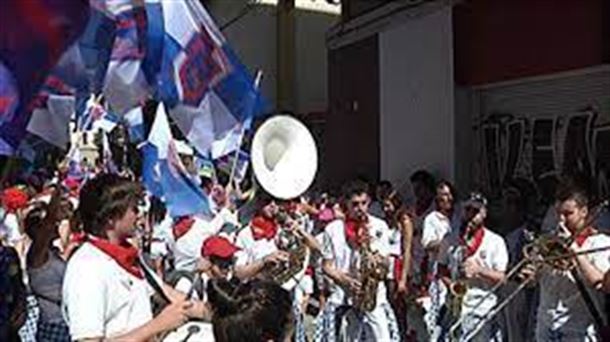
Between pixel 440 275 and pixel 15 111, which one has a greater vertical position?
pixel 15 111

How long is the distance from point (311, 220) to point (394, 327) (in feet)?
6.90

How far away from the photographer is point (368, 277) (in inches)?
356

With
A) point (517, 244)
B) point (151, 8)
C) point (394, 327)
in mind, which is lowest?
point (394, 327)


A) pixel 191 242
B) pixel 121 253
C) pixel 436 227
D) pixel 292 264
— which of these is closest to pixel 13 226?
pixel 191 242

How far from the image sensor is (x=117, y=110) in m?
6.19

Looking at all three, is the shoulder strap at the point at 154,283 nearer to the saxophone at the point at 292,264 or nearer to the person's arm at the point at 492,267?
the saxophone at the point at 292,264

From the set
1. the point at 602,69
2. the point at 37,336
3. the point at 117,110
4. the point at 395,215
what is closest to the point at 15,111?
the point at 117,110

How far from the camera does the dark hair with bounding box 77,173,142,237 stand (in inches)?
201

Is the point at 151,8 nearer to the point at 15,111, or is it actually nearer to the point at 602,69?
the point at 15,111

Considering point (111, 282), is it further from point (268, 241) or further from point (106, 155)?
point (106, 155)

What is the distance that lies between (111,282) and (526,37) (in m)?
7.49

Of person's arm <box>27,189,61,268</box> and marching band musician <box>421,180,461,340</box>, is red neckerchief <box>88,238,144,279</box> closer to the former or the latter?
person's arm <box>27,189,61,268</box>

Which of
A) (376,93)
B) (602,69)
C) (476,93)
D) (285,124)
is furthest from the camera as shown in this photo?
(376,93)

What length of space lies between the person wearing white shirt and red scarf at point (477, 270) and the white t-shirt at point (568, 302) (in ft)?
3.39
